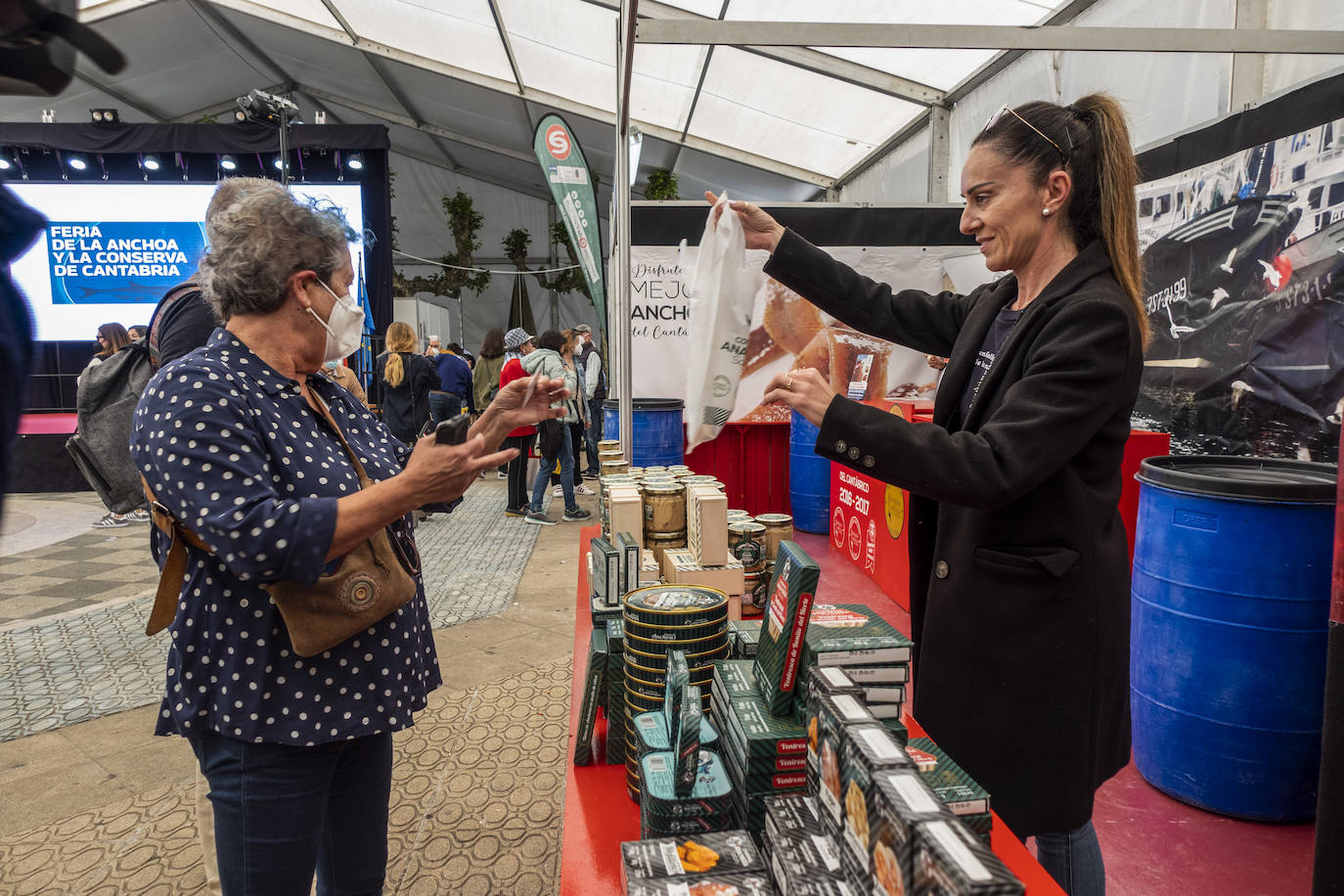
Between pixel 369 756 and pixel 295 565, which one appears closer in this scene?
pixel 295 565

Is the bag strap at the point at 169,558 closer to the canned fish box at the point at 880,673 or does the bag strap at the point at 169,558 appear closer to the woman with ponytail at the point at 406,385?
the canned fish box at the point at 880,673

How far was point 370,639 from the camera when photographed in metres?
1.29

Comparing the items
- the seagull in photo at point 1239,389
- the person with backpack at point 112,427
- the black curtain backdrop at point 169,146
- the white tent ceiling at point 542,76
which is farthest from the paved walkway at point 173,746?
the black curtain backdrop at point 169,146

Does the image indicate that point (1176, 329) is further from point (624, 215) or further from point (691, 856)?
point (691, 856)

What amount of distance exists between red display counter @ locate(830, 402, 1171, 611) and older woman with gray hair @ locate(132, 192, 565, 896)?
2.44 meters

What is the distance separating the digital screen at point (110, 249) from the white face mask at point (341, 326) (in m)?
10.1

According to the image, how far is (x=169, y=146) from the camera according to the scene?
1108 centimetres

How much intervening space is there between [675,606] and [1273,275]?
2981mm

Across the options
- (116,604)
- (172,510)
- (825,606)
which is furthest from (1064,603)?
(116,604)

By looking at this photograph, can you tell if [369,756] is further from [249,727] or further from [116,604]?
[116,604]

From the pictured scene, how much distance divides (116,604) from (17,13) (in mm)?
5411

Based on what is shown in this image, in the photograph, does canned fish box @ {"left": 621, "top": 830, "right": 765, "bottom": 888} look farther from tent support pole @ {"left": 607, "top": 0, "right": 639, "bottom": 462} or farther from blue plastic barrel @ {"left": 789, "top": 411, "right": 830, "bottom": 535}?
blue plastic barrel @ {"left": 789, "top": 411, "right": 830, "bottom": 535}

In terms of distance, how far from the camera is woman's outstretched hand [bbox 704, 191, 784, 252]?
6.05ft

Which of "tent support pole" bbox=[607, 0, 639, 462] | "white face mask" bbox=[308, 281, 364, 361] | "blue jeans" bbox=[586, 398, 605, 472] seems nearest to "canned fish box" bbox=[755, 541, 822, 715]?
"white face mask" bbox=[308, 281, 364, 361]
